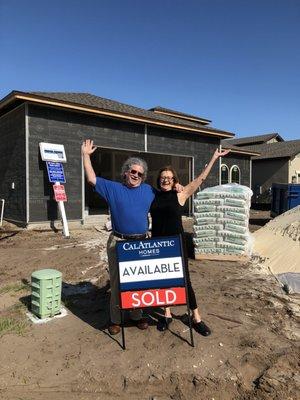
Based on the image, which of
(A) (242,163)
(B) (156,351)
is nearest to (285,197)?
(A) (242,163)

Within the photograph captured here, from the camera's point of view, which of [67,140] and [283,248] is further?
[67,140]

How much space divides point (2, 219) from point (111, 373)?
11811 millimetres

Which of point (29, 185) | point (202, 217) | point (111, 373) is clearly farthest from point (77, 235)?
point (111, 373)

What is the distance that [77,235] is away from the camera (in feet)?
40.1

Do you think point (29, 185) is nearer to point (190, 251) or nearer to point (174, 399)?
point (190, 251)

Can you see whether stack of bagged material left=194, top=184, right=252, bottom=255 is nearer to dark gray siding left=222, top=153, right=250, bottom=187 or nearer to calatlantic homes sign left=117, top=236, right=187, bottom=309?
calatlantic homes sign left=117, top=236, right=187, bottom=309

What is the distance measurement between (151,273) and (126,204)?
2.70ft

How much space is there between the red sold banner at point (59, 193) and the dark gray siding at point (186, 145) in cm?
486

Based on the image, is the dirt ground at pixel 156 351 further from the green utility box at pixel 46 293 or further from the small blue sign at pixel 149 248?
the small blue sign at pixel 149 248

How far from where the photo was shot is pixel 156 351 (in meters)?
4.03

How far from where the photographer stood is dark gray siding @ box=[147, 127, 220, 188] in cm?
1659

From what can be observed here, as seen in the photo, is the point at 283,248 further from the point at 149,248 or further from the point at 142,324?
the point at 149,248

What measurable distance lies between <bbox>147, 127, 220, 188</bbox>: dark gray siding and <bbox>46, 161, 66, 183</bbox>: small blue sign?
4594mm

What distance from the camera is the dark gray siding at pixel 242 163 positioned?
23473 mm
